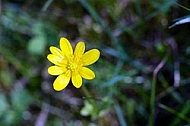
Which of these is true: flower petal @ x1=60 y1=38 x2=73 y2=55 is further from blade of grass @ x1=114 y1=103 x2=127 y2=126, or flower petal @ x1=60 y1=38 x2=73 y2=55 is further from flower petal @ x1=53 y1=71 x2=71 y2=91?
blade of grass @ x1=114 y1=103 x2=127 y2=126

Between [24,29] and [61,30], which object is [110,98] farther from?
[24,29]

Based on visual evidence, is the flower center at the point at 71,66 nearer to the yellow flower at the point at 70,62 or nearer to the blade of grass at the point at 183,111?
the yellow flower at the point at 70,62

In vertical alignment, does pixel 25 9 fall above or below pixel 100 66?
above

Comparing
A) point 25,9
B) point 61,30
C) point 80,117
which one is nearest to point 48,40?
point 61,30

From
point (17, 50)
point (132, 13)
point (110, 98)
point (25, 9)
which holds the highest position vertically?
point (25, 9)

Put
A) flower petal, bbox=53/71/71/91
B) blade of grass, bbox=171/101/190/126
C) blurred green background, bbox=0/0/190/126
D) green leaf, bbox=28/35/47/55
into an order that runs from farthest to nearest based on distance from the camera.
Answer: green leaf, bbox=28/35/47/55
blurred green background, bbox=0/0/190/126
blade of grass, bbox=171/101/190/126
flower petal, bbox=53/71/71/91

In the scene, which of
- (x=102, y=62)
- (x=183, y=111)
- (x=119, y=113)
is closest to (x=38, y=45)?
(x=102, y=62)

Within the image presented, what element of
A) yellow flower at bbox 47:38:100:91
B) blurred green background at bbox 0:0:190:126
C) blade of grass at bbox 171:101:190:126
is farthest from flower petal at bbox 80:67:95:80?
blade of grass at bbox 171:101:190:126
